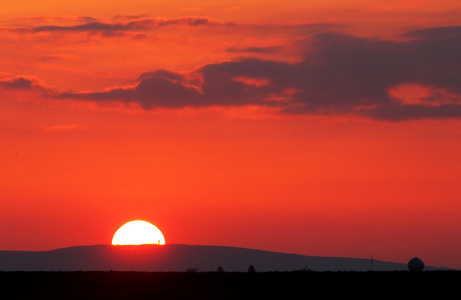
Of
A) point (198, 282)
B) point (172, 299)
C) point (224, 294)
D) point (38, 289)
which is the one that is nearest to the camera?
point (172, 299)

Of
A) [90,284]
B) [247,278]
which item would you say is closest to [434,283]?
[247,278]

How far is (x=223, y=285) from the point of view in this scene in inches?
4759

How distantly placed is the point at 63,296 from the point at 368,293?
35431 mm

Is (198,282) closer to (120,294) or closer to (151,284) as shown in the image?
(151,284)

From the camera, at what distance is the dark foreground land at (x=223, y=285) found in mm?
106250

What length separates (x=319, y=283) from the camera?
398 ft

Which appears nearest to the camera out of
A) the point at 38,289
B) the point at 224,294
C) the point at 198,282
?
the point at 224,294

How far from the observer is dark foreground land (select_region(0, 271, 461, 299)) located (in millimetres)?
106250

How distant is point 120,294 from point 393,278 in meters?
41.1

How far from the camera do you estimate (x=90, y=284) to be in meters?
120

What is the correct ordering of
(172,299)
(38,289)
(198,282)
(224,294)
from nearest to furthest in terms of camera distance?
(172,299), (224,294), (38,289), (198,282)

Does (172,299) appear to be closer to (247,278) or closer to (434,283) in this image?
(247,278)

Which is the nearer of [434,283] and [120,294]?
[120,294]

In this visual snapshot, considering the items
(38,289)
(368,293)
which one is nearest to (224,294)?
(368,293)
